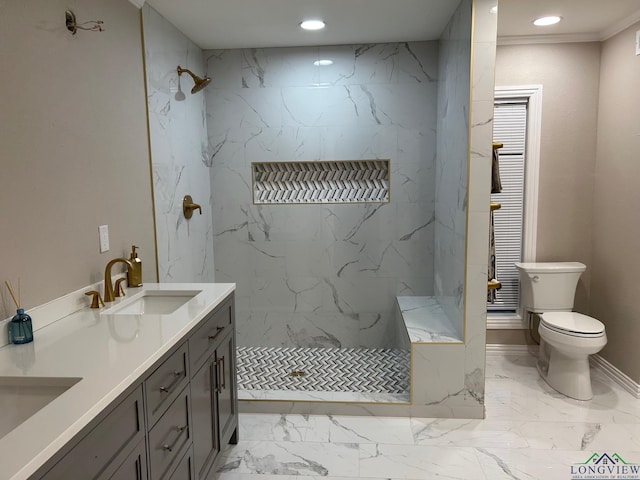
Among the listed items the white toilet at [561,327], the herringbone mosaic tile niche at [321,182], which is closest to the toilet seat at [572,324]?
the white toilet at [561,327]

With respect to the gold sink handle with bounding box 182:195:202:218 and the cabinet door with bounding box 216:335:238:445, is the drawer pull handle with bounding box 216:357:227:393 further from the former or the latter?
the gold sink handle with bounding box 182:195:202:218

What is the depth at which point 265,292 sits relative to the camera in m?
3.78

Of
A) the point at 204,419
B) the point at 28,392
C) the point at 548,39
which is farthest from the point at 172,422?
the point at 548,39

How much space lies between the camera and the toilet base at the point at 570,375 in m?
3.03

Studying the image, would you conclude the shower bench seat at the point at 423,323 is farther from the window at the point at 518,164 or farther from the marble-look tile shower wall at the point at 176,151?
the marble-look tile shower wall at the point at 176,151

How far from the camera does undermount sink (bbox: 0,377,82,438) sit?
1.26 metres

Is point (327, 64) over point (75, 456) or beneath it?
over

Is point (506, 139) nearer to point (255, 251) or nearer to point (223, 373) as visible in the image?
point (255, 251)

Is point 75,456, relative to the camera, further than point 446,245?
No

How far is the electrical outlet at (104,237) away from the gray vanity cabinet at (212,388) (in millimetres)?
603

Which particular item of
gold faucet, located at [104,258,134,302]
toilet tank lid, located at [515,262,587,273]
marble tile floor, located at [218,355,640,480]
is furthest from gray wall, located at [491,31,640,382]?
gold faucet, located at [104,258,134,302]

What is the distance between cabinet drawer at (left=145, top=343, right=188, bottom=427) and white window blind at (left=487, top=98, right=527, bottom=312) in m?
2.74

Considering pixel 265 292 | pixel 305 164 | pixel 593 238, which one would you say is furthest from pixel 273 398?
pixel 593 238

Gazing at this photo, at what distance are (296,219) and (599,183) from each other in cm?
226
